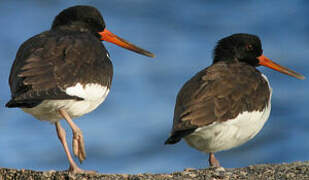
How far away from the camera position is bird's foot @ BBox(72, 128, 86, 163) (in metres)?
8.09

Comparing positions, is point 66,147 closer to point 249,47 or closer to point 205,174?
point 205,174

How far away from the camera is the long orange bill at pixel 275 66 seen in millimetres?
10383

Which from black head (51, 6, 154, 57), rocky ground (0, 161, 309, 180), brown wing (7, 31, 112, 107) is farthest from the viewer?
black head (51, 6, 154, 57)

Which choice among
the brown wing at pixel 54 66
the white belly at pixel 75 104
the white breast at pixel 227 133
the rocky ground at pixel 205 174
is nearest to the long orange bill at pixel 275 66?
the white breast at pixel 227 133

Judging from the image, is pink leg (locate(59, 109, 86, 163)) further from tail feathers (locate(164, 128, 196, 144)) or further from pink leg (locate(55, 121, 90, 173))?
tail feathers (locate(164, 128, 196, 144))

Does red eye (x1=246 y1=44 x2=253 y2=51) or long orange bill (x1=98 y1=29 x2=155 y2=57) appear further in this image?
red eye (x1=246 y1=44 x2=253 y2=51)

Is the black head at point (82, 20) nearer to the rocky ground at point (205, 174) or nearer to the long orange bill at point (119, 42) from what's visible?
the long orange bill at point (119, 42)

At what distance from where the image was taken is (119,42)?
10133 mm

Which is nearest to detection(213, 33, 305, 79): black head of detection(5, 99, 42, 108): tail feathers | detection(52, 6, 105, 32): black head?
detection(52, 6, 105, 32): black head

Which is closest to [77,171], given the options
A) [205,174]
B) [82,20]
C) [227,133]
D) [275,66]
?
[205,174]

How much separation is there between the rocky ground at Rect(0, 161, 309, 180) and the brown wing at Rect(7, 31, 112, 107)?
2.99ft

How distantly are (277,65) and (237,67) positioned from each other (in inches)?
74.6

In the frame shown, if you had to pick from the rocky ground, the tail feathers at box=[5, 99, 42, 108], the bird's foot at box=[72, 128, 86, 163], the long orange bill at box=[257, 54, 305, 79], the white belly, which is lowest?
the rocky ground

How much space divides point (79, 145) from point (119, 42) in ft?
8.53
